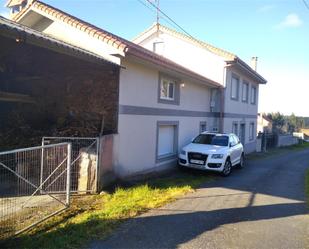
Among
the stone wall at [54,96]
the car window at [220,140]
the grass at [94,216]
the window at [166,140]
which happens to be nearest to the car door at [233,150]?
the car window at [220,140]

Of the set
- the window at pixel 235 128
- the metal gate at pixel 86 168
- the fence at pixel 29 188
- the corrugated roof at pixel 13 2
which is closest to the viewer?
the fence at pixel 29 188

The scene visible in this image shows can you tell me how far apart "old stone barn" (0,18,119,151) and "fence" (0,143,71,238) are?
2039mm

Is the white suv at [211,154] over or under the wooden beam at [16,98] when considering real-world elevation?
under

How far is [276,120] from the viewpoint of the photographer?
176ft

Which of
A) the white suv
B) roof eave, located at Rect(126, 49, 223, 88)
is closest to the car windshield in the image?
the white suv

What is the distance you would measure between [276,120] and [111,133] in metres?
48.6

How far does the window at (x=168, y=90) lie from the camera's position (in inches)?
505

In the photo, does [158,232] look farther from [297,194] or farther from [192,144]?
[192,144]

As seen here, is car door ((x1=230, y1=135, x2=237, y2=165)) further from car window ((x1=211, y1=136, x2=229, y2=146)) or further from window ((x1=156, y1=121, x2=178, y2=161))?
window ((x1=156, y1=121, x2=178, y2=161))

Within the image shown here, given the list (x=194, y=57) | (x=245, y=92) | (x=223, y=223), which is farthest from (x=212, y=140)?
(x=245, y=92)

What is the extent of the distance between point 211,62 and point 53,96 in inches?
421

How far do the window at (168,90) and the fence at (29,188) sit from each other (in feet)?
18.7

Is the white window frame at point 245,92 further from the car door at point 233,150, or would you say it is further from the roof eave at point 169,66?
the car door at point 233,150

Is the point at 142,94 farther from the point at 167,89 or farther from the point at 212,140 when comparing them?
the point at 212,140
